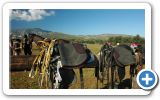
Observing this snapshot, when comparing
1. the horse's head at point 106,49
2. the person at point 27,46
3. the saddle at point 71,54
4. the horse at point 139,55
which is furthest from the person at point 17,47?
the horse at point 139,55

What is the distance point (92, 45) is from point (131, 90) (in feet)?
0.92

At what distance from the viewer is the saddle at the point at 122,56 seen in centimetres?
315

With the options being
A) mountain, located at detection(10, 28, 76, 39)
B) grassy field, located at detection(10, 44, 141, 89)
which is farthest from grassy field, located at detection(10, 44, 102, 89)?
mountain, located at detection(10, 28, 76, 39)

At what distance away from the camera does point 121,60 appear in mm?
3146

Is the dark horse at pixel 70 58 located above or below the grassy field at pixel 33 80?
above

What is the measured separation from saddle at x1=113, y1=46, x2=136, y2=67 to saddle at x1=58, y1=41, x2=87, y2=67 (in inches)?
5.9

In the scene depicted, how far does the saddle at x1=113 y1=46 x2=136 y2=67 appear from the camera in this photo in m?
3.15

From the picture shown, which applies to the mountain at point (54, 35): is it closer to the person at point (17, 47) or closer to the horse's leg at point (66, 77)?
the person at point (17, 47)

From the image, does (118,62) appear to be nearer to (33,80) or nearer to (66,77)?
(66,77)

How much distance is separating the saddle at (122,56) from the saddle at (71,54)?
0.15 meters

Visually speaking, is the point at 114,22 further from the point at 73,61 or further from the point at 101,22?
the point at 73,61

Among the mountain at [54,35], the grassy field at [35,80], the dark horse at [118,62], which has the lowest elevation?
the grassy field at [35,80]

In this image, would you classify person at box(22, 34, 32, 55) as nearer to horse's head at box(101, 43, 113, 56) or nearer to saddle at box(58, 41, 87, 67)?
saddle at box(58, 41, 87, 67)
